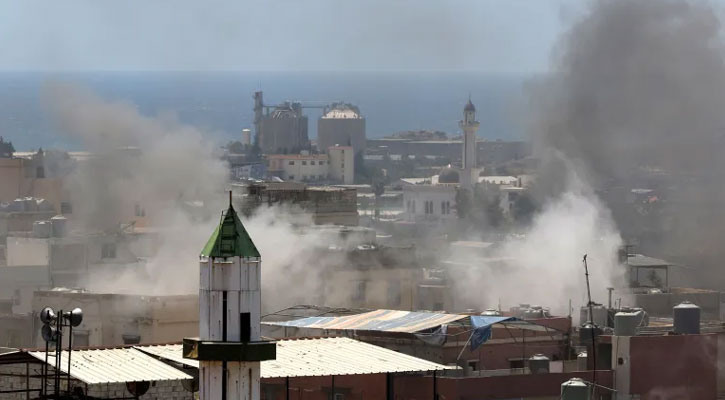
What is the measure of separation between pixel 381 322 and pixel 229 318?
37.5 ft

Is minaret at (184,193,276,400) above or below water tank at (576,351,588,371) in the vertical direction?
above

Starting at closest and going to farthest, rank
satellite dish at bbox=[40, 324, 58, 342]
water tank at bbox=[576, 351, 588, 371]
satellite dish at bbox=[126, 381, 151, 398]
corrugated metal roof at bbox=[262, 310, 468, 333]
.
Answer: satellite dish at bbox=[40, 324, 58, 342] < satellite dish at bbox=[126, 381, 151, 398] < corrugated metal roof at bbox=[262, 310, 468, 333] < water tank at bbox=[576, 351, 588, 371]

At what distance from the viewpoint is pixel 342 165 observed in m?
124

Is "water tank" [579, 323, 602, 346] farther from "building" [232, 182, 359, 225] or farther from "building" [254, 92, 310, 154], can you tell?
"building" [254, 92, 310, 154]

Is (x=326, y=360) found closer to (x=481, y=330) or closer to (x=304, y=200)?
(x=481, y=330)

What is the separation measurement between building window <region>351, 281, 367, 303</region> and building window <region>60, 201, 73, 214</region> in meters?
15.4

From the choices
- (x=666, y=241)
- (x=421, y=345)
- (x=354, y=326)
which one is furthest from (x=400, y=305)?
(x=666, y=241)

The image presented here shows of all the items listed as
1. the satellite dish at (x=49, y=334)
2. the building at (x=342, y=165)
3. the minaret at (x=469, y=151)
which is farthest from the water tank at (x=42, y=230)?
the building at (x=342, y=165)

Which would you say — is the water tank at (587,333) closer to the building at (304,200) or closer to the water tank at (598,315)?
the water tank at (598,315)

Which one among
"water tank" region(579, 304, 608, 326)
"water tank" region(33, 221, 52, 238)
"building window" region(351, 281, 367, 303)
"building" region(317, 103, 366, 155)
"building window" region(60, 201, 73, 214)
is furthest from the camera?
"building" region(317, 103, 366, 155)

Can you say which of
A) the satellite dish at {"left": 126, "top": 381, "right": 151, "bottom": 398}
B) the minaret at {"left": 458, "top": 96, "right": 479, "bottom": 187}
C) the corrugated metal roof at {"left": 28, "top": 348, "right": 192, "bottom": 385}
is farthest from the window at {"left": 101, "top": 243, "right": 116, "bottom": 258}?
the minaret at {"left": 458, "top": 96, "right": 479, "bottom": 187}

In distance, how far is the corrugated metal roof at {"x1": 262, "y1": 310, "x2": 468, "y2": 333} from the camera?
26.8m

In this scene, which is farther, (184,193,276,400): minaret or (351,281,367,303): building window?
(351,281,367,303): building window

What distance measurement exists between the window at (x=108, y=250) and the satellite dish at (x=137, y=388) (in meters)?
31.2
